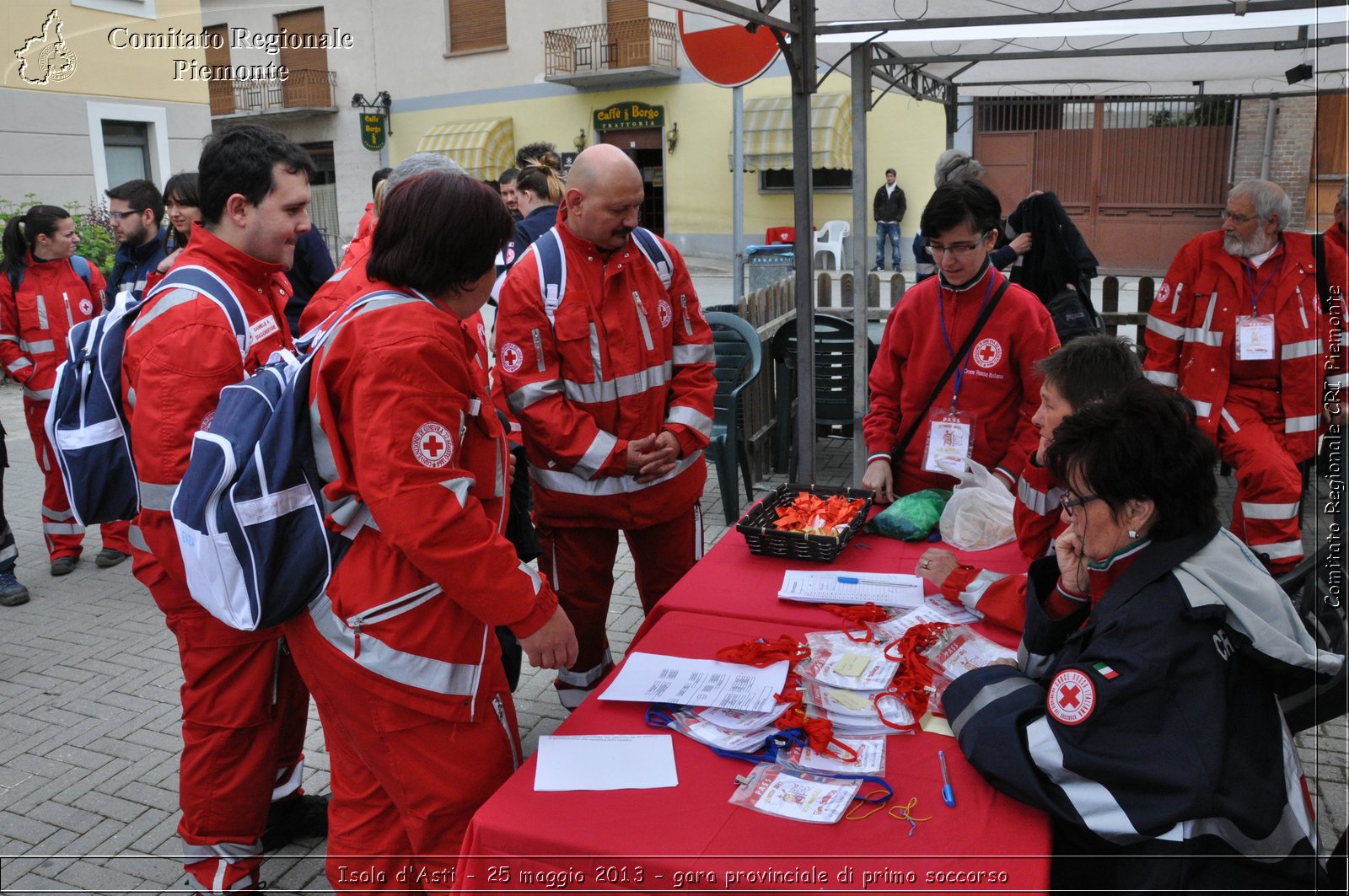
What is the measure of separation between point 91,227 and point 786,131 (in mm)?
14016

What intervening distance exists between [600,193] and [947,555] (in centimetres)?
153

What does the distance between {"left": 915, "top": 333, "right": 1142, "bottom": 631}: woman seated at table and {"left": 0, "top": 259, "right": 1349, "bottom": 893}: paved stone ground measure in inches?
23.6

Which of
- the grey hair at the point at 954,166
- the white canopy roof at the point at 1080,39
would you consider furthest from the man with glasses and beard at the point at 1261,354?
the grey hair at the point at 954,166

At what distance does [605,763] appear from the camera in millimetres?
Result: 1809

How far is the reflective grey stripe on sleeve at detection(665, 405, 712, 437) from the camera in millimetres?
3346

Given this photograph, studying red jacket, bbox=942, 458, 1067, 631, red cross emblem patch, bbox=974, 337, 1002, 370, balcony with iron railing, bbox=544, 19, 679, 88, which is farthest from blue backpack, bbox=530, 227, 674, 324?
balcony with iron railing, bbox=544, 19, 679, 88

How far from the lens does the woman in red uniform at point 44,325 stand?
565 cm

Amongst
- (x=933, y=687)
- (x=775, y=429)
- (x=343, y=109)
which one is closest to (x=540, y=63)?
(x=343, y=109)

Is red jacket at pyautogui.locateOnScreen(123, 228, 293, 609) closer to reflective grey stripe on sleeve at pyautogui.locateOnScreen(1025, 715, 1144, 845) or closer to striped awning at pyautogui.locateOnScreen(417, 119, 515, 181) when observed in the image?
reflective grey stripe on sleeve at pyautogui.locateOnScreen(1025, 715, 1144, 845)

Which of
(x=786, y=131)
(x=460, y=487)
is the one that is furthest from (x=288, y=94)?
(x=460, y=487)

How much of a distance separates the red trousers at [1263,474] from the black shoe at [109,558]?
5.99 meters

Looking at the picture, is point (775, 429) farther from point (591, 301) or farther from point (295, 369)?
point (295, 369)

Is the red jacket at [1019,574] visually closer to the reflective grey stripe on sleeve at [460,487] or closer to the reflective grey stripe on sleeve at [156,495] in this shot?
the reflective grey stripe on sleeve at [460,487]

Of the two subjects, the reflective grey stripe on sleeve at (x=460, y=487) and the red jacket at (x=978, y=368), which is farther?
the red jacket at (x=978, y=368)
